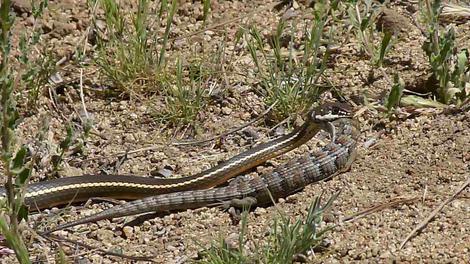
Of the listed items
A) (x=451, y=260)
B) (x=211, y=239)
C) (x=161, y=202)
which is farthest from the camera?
(x=161, y=202)

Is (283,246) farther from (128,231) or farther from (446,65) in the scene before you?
(446,65)

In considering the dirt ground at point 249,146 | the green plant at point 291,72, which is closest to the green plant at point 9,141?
the dirt ground at point 249,146

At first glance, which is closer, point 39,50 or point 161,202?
point 161,202

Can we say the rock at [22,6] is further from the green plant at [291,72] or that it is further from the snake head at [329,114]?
the snake head at [329,114]

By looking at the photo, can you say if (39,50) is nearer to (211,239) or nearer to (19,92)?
(19,92)

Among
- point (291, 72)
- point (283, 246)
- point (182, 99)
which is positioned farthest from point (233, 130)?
point (283, 246)

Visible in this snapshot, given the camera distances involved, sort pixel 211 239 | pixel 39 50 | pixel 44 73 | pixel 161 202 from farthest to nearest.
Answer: pixel 39 50 < pixel 44 73 < pixel 161 202 < pixel 211 239

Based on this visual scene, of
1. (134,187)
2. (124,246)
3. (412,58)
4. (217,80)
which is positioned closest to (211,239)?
(124,246)
